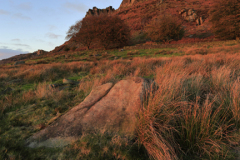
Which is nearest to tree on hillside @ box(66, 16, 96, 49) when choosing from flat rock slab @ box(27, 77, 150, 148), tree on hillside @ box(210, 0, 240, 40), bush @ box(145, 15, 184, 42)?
bush @ box(145, 15, 184, 42)

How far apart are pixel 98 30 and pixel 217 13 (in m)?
30.7

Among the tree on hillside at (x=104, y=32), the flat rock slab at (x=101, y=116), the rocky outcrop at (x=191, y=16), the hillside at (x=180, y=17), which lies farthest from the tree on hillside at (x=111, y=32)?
the rocky outcrop at (x=191, y=16)

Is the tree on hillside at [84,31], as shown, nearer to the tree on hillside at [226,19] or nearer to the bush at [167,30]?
the bush at [167,30]

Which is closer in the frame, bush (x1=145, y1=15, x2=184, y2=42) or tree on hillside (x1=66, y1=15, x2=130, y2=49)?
tree on hillside (x1=66, y1=15, x2=130, y2=49)

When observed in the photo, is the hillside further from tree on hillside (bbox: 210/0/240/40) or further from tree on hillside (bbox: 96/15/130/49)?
tree on hillside (bbox: 96/15/130/49)

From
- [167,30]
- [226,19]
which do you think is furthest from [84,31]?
[226,19]

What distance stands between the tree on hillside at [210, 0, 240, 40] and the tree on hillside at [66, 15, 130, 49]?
75.0 feet

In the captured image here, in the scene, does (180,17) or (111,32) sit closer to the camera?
(111,32)

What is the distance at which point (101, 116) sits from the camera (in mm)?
3006

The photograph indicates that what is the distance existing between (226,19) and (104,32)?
96.2 feet

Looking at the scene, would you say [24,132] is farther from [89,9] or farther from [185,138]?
[89,9]

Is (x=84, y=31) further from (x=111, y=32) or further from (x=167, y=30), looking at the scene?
(x=167, y=30)

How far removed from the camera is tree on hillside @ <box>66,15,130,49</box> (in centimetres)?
3312

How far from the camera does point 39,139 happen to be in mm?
2607
